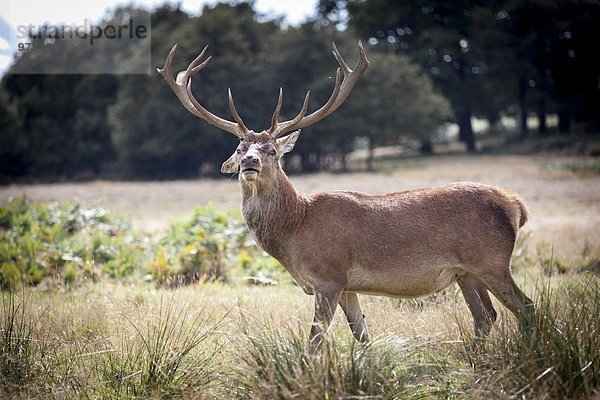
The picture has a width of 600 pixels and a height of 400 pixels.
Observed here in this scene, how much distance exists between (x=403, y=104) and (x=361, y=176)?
9.90 m

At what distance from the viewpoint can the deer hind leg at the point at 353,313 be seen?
650cm

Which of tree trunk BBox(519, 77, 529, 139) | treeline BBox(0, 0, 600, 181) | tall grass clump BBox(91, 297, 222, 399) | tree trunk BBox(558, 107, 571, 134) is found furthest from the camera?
tree trunk BBox(519, 77, 529, 139)

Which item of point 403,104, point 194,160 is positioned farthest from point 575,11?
point 194,160

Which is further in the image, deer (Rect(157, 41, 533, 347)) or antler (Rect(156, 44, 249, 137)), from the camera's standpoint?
antler (Rect(156, 44, 249, 137))

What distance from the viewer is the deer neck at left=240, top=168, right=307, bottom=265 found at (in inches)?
258

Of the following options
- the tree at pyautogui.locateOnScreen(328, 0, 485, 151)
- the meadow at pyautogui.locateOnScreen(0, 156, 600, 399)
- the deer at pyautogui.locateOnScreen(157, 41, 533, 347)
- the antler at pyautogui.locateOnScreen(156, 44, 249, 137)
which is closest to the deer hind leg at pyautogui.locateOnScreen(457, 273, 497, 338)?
the deer at pyautogui.locateOnScreen(157, 41, 533, 347)

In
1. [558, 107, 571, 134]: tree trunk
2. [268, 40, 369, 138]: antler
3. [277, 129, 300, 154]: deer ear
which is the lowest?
[277, 129, 300, 154]: deer ear

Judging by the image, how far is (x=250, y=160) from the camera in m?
6.25

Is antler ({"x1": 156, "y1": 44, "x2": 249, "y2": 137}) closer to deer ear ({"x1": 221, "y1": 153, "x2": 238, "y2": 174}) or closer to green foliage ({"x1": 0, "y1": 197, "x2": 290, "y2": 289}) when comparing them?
deer ear ({"x1": 221, "y1": 153, "x2": 238, "y2": 174})

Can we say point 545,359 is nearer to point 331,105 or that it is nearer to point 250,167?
point 250,167

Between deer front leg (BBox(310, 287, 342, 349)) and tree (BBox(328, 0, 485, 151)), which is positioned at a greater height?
tree (BBox(328, 0, 485, 151))

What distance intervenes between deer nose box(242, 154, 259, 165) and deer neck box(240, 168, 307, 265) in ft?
1.28

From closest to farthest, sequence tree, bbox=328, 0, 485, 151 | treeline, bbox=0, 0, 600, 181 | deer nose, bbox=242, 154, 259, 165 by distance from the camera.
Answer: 1. deer nose, bbox=242, 154, 259, 165
2. treeline, bbox=0, 0, 600, 181
3. tree, bbox=328, 0, 485, 151

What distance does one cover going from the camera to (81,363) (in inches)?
235
